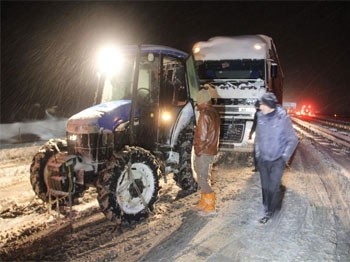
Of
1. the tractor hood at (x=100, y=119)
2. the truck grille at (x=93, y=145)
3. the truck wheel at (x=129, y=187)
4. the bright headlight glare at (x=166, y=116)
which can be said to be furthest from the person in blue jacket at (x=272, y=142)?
the truck grille at (x=93, y=145)

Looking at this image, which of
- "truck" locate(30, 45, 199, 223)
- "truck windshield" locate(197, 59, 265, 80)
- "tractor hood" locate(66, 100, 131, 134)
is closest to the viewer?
"truck" locate(30, 45, 199, 223)

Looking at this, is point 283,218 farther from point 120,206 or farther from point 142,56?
point 142,56

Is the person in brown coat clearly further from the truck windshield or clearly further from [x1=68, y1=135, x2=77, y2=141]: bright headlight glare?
the truck windshield

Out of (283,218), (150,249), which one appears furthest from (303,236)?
(150,249)

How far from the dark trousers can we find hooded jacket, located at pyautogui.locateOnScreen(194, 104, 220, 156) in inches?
30.3

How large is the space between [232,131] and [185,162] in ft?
13.3

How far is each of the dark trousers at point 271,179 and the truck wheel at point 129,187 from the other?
171cm

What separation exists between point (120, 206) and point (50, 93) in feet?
98.6

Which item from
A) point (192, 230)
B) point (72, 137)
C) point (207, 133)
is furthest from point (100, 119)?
point (192, 230)

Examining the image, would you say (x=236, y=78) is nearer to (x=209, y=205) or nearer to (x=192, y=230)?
(x=209, y=205)

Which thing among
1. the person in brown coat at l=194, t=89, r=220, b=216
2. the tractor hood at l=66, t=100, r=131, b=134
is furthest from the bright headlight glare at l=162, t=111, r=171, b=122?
the person in brown coat at l=194, t=89, r=220, b=216

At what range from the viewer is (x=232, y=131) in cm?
1020

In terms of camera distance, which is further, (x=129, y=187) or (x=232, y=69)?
(x=232, y=69)

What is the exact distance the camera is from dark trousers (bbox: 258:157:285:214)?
15.3 feet
